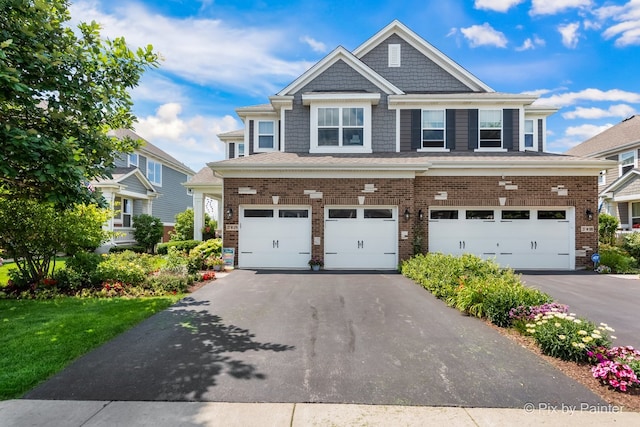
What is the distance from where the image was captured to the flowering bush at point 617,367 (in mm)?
3752

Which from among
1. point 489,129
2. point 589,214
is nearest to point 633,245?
point 589,214

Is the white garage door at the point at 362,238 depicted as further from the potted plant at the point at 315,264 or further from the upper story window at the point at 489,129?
the upper story window at the point at 489,129

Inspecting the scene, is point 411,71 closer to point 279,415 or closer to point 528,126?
point 528,126

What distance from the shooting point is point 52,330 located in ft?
18.4

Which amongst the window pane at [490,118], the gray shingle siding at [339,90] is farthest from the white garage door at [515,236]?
the gray shingle siding at [339,90]

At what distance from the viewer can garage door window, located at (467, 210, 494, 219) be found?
42.3 feet

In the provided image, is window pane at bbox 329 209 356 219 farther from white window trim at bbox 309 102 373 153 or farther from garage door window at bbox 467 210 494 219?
garage door window at bbox 467 210 494 219

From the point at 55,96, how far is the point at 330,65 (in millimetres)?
11078

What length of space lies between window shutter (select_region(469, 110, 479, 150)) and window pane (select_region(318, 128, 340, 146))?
5746 millimetres

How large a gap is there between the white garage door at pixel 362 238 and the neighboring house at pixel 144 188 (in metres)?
10.5

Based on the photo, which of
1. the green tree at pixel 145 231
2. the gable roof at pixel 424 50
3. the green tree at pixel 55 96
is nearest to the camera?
the green tree at pixel 55 96

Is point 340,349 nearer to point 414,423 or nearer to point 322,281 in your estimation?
point 414,423

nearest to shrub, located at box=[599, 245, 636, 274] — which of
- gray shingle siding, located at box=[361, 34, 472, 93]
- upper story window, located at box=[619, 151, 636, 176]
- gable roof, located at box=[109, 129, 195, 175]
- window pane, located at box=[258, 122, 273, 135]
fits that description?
gray shingle siding, located at box=[361, 34, 472, 93]

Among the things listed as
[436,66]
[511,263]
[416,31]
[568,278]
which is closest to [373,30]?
[416,31]
